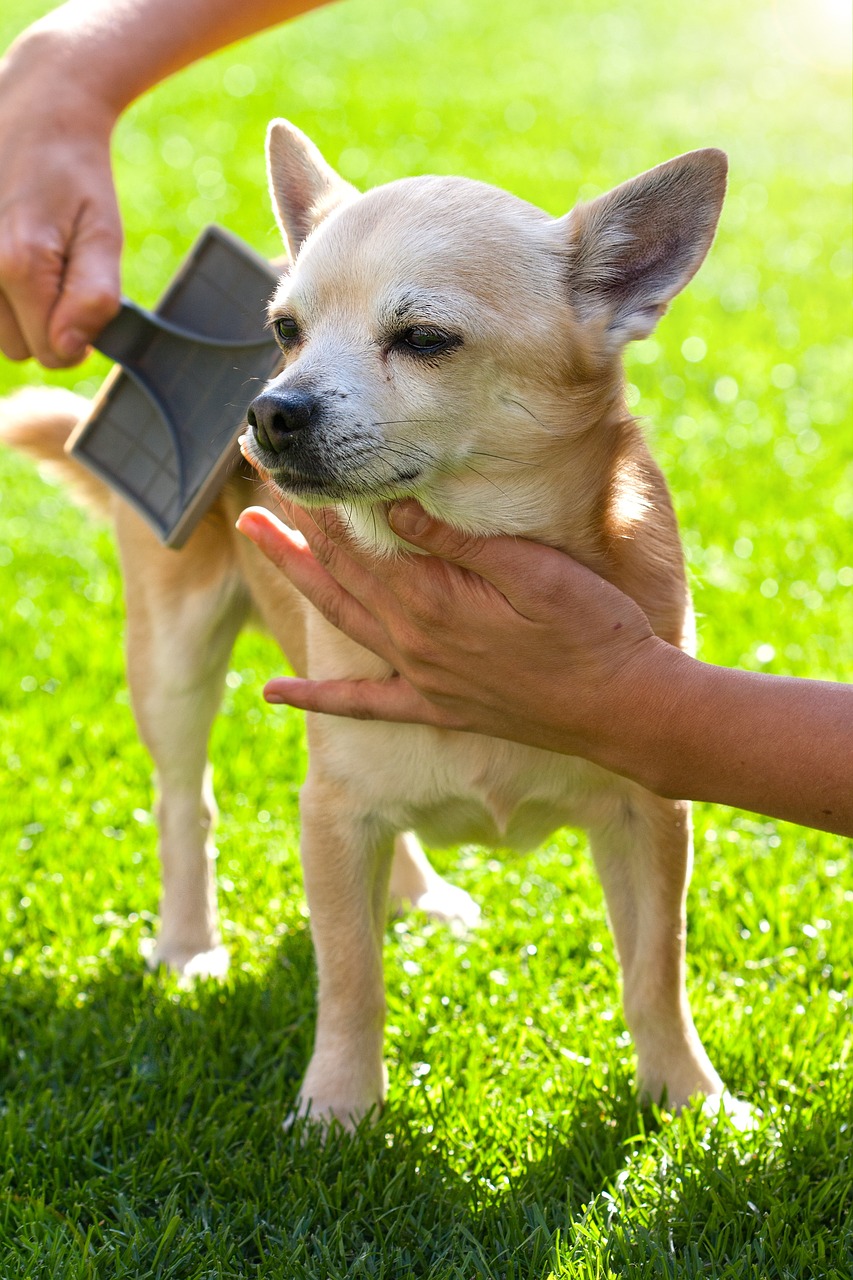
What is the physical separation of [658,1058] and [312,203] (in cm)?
179

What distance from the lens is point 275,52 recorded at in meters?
13.0

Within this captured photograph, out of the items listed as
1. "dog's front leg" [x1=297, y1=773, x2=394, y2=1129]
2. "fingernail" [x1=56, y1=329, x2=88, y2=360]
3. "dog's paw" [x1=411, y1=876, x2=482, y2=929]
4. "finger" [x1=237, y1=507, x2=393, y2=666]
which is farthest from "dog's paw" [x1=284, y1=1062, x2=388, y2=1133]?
"fingernail" [x1=56, y1=329, x2=88, y2=360]

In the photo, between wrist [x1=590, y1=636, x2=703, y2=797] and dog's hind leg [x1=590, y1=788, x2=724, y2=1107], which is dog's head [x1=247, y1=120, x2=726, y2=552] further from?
dog's hind leg [x1=590, y1=788, x2=724, y2=1107]

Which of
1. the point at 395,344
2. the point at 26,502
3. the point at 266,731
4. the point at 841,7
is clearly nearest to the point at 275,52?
the point at 841,7

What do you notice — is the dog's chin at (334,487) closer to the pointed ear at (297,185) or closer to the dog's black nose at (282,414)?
the dog's black nose at (282,414)

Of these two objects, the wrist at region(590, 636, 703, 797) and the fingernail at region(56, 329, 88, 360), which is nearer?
the wrist at region(590, 636, 703, 797)

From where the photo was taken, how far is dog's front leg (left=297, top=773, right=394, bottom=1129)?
2545mm

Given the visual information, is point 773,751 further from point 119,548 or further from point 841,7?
point 841,7

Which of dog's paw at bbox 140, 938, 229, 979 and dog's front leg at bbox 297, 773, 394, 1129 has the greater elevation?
dog's front leg at bbox 297, 773, 394, 1129

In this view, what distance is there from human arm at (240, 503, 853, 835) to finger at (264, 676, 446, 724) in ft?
0.37

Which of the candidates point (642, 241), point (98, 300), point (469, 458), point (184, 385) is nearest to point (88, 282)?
point (98, 300)

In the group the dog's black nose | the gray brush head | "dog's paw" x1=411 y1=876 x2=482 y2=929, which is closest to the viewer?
the dog's black nose

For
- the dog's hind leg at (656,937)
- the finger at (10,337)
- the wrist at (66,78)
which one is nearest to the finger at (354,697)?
the dog's hind leg at (656,937)

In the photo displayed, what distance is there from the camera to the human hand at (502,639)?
2.03 m
